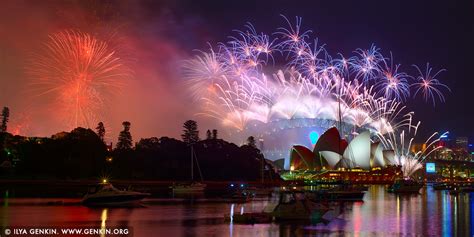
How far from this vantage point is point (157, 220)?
148 feet

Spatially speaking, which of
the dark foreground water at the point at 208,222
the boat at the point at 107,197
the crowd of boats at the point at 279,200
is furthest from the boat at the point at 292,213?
the boat at the point at 107,197

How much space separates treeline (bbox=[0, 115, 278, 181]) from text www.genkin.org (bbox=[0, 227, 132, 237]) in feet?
232

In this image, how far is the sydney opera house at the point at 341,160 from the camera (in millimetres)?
155250

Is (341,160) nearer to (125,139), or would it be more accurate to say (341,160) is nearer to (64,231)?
(125,139)

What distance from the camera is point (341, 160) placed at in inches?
6230

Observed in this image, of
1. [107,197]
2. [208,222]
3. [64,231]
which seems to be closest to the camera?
[64,231]

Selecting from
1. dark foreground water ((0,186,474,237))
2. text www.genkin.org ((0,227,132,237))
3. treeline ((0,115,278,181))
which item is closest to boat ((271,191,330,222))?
dark foreground water ((0,186,474,237))

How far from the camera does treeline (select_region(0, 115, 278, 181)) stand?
106 meters

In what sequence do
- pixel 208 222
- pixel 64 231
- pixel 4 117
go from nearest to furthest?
pixel 64 231 < pixel 208 222 < pixel 4 117

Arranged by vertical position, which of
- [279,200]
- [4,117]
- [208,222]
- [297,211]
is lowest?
[208,222]

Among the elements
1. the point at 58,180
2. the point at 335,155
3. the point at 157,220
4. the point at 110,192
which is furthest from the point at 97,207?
the point at 335,155

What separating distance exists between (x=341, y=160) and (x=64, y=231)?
129113 millimetres

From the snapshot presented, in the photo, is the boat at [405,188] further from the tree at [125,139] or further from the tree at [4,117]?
the tree at [4,117]

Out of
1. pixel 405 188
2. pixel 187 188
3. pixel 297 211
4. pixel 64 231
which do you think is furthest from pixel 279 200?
pixel 405 188
